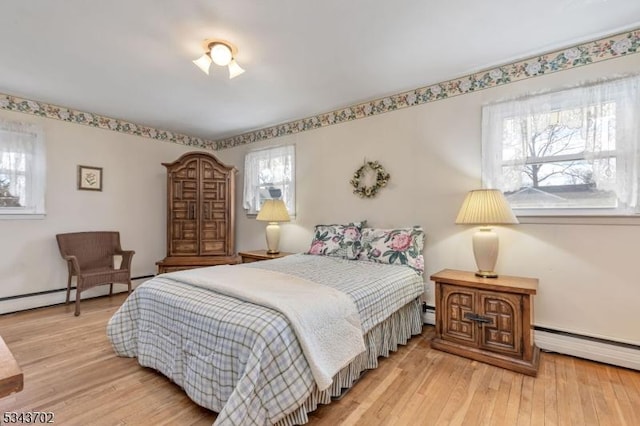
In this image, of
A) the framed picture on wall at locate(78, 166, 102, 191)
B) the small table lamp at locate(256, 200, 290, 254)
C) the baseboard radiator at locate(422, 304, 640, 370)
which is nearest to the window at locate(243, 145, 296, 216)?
A: the small table lamp at locate(256, 200, 290, 254)

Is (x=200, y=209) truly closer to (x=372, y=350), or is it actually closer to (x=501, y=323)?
(x=372, y=350)

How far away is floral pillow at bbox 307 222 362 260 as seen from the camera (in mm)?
3102

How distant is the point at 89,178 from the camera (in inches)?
150

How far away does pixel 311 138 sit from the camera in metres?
3.91

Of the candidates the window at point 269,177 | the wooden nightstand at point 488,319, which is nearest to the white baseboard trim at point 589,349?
the wooden nightstand at point 488,319

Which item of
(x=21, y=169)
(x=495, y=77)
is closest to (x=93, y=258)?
(x=21, y=169)

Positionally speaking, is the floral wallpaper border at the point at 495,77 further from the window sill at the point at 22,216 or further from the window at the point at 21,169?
the window sill at the point at 22,216

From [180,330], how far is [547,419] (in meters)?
2.07

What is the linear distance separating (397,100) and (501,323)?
7.52 feet

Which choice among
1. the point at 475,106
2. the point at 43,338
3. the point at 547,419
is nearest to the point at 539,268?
the point at 547,419

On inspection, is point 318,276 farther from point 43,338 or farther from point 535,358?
point 43,338

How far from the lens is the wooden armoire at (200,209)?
163 inches

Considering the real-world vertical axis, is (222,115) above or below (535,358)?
above

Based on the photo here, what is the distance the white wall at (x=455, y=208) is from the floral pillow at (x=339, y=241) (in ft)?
0.84
